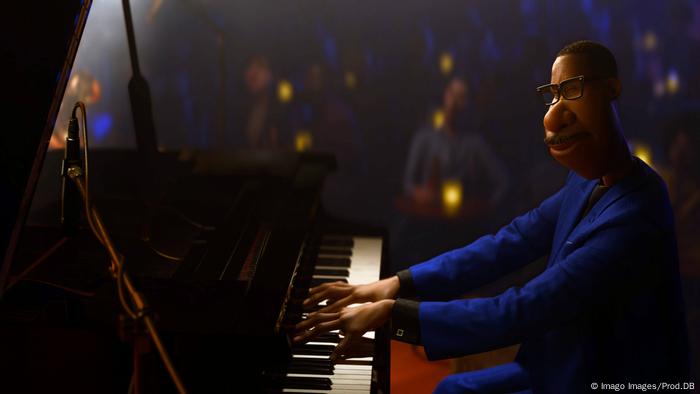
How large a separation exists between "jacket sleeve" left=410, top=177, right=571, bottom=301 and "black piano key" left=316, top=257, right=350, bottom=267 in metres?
0.35

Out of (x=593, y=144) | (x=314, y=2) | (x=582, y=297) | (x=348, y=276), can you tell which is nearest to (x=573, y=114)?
(x=593, y=144)

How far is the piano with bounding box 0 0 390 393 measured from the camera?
1637 mm

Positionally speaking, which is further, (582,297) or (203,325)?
(582,297)

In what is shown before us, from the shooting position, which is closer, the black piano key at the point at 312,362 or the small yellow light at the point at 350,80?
the black piano key at the point at 312,362

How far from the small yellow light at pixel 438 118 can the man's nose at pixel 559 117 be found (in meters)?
2.02

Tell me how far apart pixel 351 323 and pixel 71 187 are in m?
0.81

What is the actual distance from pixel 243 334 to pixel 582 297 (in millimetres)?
847

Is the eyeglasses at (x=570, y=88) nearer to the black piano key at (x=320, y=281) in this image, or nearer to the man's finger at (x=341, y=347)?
the man's finger at (x=341, y=347)

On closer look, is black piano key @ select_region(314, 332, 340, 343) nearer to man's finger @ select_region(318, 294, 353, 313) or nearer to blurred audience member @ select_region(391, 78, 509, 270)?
man's finger @ select_region(318, 294, 353, 313)

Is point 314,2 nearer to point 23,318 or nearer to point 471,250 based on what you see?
point 471,250

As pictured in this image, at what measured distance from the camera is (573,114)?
1848 millimetres

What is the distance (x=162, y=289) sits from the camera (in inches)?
72.6

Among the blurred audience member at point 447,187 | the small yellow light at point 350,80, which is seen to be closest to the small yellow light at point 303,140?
the small yellow light at point 350,80

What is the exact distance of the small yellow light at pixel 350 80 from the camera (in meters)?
3.91
